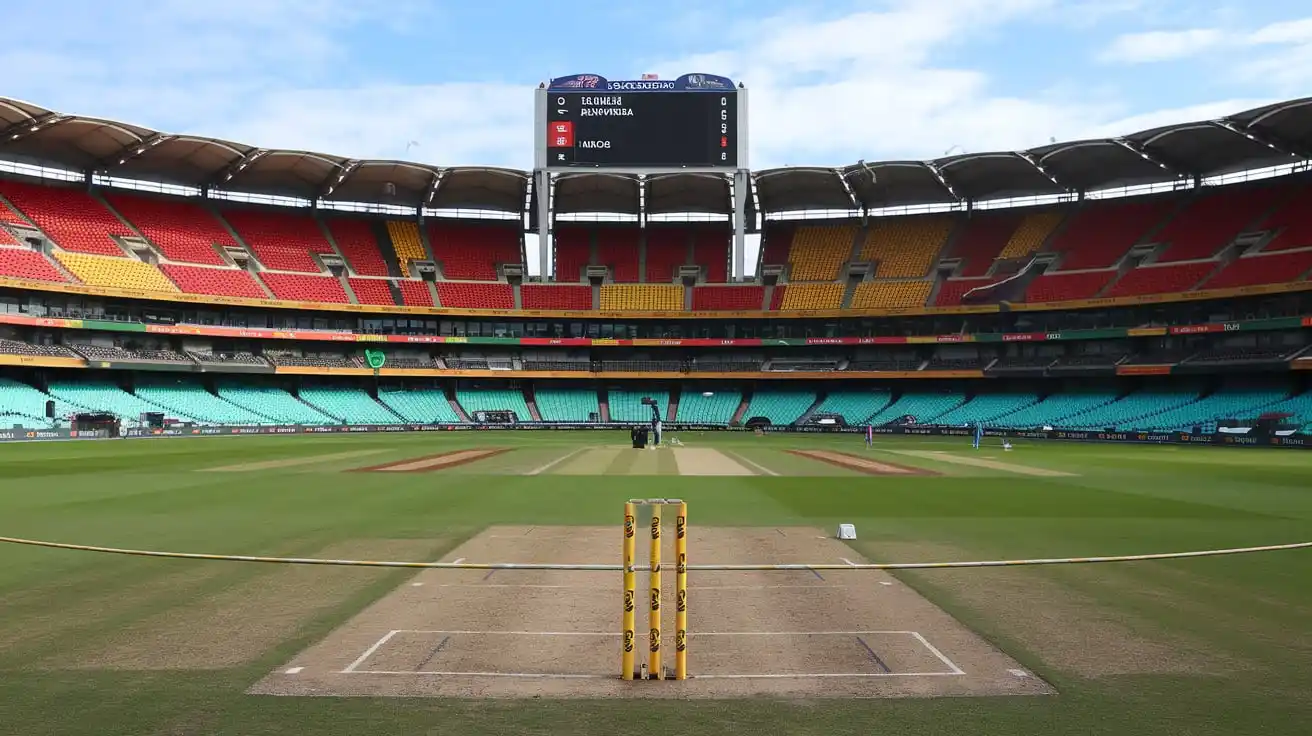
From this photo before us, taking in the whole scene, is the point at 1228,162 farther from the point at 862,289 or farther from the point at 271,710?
the point at 271,710

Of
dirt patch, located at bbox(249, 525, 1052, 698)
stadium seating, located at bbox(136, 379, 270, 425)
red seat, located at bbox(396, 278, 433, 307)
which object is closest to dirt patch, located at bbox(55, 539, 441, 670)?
dirt patch, located at bbox(249, 525, 1052, 698)

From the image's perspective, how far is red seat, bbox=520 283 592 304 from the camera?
83.3 meters

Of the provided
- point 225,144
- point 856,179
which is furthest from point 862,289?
point 225,144

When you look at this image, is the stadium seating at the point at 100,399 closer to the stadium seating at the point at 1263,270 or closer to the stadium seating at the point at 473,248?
the stadium seating at the point at 473,248

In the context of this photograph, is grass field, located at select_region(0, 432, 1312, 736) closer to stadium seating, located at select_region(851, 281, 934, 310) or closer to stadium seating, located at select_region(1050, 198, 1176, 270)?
stadium seating, located at select_region(1050, 198, 1176, 270)

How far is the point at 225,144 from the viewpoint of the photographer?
6806cm

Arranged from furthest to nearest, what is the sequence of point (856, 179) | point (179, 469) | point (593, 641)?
1. point (856, 179)
2. point (179, 469)
3. point (593, 641)

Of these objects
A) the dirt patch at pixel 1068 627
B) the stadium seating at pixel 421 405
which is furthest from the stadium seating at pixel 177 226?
the dirt patch at pixel 1068 627

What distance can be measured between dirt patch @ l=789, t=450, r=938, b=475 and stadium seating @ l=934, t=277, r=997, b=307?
1499 inches

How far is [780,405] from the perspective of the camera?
8144cm

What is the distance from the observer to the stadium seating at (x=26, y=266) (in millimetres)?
60969

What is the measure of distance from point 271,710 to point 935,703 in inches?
214

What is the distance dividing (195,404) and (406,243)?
87.1 feet

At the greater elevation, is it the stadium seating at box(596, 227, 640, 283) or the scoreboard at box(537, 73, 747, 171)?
the scoreboard at box(537, 73, 747, 171)
